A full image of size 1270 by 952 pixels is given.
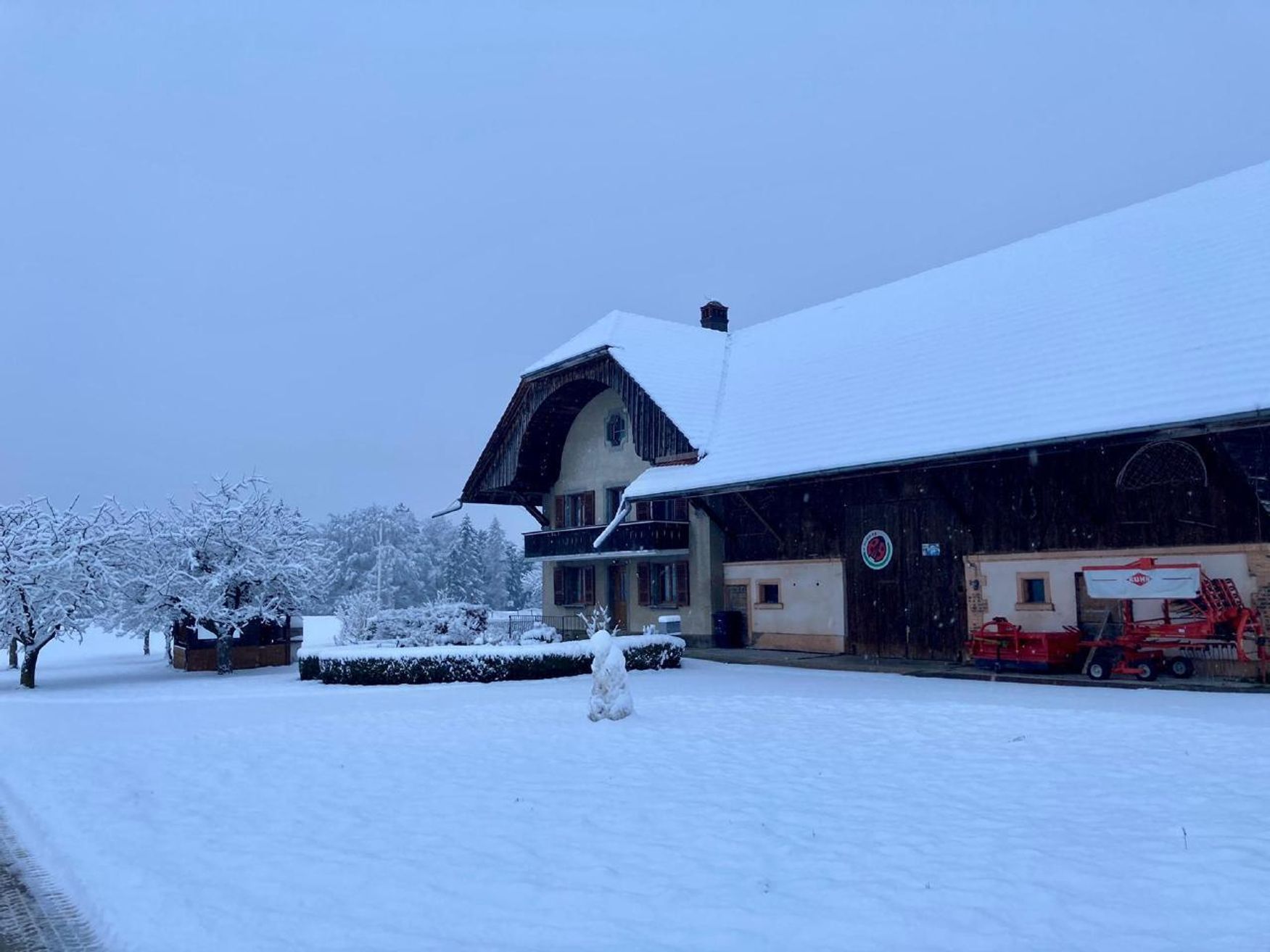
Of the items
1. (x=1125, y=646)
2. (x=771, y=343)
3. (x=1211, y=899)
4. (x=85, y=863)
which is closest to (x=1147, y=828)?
(x=1211, y=899)

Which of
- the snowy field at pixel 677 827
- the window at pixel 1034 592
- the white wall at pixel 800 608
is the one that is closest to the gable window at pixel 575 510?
the white wall at pixel 800 608

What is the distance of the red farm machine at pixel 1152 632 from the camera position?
1510 cm

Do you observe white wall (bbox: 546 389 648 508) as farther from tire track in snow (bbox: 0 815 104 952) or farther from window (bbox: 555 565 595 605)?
tire track in snow (bbox: 0 815 104 952)

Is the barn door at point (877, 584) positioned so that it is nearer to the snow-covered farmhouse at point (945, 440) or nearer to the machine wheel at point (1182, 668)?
the snow-covered farmhouse at point (945, 440)

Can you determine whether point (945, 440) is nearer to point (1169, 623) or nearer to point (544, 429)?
point (1169, 623)

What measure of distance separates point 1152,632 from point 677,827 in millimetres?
11925

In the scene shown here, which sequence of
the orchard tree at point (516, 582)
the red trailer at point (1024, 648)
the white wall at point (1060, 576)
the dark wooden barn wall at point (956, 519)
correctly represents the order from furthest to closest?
the orchard tree at point (516, 582)
the red trailer at point (1024, 648)
the dark wooden barn wall at point (956, 519)
the white wall at point (1060, 576)

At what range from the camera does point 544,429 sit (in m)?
32.6

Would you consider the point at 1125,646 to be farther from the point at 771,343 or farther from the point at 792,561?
the point at 771,343

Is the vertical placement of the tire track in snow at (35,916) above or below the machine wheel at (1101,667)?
below

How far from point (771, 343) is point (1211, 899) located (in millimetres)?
25252

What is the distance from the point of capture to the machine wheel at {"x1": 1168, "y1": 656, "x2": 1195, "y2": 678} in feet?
50.6

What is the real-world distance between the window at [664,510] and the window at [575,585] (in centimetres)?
388

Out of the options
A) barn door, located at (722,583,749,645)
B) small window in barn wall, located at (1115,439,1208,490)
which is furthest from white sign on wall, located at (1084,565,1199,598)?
barn door, located at (722,583,749,645)
